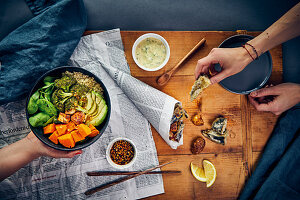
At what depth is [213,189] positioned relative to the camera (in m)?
1.28

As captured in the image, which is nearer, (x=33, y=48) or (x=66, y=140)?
(x=66, y=140)

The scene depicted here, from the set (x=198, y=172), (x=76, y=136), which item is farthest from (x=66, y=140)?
(x=198, y=172)

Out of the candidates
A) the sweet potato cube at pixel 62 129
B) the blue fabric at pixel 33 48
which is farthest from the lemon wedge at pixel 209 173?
the blue fabric at pixel 33 48

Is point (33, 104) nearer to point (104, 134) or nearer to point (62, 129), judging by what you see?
point (62, 129)

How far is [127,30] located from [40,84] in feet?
2.05

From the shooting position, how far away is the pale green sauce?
1.15 m

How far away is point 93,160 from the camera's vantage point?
1203 mm

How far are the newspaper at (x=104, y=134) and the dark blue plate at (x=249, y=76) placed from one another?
39 centimetres

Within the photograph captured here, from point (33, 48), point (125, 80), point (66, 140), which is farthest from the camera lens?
point (125, 80)

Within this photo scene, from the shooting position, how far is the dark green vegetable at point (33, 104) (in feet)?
3.10

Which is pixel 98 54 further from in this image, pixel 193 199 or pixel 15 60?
pixel 193 199

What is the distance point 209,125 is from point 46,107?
0.99m

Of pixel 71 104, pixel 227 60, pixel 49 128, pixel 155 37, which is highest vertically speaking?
pixel 155 37

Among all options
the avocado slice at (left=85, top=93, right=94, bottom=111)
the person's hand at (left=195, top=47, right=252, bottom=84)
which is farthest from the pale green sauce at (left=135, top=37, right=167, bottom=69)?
the avocado slice at (left=85, top=93, right=94, bottom=111)
